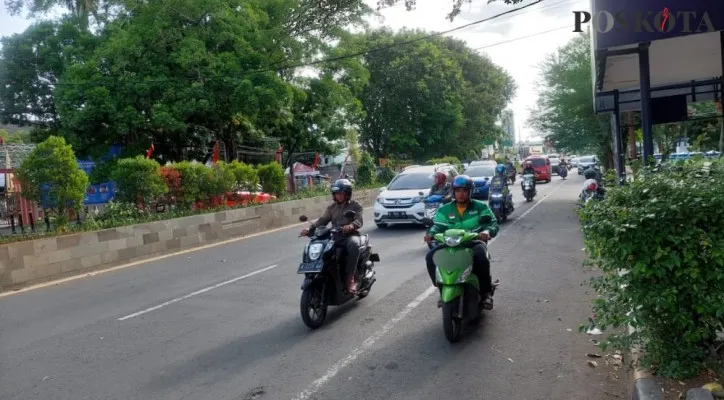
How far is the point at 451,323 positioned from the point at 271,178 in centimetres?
1582

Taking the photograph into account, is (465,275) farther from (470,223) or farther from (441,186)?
(441,186)

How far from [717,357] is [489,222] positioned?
8.71 feet

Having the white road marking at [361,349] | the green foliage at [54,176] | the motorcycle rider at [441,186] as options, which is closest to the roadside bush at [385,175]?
the motorcycle rider at [441,186]

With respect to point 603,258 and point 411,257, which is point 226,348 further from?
point 411,257

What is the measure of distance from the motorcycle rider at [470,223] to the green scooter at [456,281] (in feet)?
0.76

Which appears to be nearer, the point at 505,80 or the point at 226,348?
the point at 226,348

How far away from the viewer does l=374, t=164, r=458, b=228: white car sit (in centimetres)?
1530

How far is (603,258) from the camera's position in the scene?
4.31m

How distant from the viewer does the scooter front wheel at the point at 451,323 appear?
5.61 meters

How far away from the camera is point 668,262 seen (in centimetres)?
388

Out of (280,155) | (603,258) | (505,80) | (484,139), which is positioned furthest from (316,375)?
(505,80)

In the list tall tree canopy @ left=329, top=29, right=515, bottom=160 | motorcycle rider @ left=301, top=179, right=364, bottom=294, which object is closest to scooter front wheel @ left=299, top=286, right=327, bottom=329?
motorcycle rider @ left=301, top=179, right=364, bottom=294

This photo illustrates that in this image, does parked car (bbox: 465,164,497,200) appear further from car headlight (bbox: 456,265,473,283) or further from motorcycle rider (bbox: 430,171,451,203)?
car headlight (bbox: 456,265,473,283)

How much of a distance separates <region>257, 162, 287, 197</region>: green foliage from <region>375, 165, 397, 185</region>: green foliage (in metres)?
10.2
